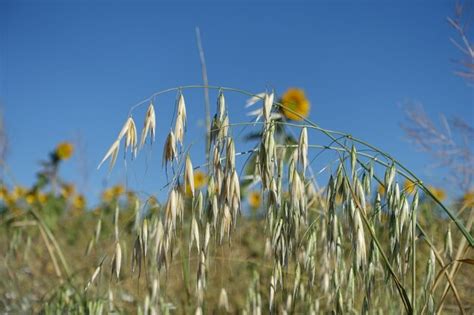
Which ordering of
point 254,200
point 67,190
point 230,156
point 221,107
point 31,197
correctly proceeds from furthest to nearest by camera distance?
point 67,190, point 31,197, point 254,200, point 221,107, point 230,156

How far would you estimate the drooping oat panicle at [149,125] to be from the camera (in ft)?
4.88

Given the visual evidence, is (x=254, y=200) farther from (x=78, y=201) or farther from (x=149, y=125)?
(x=149, y=125)

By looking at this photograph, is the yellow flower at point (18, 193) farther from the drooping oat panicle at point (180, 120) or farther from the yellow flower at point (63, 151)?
the drooping oat panicle at point (180, 120)

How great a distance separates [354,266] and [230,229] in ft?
0.98

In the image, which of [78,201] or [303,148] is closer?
[303,148]

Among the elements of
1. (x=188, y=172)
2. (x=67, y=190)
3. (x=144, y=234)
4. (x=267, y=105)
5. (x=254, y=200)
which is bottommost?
(x=144, y=234)

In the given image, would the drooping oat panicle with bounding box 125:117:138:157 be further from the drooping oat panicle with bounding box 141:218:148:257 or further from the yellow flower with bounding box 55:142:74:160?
the yellow flower with bounding box 55:142:74:160

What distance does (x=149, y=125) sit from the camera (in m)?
1.50

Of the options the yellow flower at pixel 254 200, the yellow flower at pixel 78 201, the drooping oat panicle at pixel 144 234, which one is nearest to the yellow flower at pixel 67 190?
the yellow flower at pixel 78 201

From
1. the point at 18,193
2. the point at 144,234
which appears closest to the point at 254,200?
the point at 18,193

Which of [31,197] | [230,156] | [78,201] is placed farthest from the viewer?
[78,201]

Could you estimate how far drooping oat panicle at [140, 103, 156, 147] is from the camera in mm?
1487

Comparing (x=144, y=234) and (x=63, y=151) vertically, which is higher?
(x=63, y=151)

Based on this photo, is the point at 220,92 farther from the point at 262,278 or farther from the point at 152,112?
the point at 262,278
